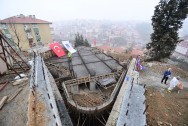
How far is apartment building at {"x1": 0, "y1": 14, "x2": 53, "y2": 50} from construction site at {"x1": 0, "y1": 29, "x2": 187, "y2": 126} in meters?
15.8

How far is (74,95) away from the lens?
980 cm

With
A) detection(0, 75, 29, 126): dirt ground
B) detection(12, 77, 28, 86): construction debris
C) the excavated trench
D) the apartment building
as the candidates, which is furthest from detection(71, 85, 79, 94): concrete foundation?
the apartment building

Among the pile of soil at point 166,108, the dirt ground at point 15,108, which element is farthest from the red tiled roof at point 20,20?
the pile of soil at point 166,108

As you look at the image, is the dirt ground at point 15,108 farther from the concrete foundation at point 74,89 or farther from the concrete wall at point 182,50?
the concrete wall at point 182,50

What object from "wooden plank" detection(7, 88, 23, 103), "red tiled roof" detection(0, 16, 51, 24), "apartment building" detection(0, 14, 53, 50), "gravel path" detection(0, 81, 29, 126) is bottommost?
"gravel path" detection(0, 81, 29, 126)

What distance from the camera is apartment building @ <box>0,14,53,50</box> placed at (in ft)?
79.0

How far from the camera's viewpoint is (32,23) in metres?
26.9

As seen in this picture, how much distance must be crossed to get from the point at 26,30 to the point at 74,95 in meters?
24.3

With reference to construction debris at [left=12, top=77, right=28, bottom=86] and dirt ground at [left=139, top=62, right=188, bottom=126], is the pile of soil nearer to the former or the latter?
dirt ground at [left=139, top=62, right=188, bottom=126]

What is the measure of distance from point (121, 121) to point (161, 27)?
15167 mm

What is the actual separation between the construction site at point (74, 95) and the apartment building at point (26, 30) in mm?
15838

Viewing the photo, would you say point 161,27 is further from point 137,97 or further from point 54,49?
point 54,49

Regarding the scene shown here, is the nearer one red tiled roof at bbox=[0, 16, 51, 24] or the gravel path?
the gravel path

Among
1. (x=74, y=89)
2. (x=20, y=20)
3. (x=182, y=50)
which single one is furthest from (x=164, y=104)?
(x=182, y=50)
